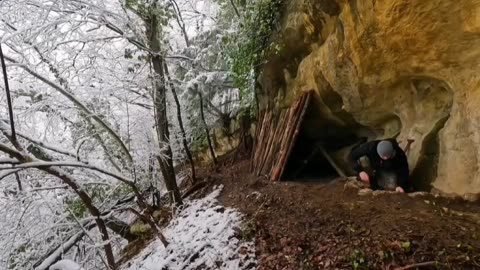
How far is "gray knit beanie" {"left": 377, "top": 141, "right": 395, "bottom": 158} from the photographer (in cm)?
479

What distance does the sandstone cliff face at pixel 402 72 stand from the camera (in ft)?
12.7

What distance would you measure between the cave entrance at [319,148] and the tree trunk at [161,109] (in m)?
2.14

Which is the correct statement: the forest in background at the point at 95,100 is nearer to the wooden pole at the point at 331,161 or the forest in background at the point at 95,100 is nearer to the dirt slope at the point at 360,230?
the dirt slope at the point at 360,230

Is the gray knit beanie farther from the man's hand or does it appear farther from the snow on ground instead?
the snow on ground

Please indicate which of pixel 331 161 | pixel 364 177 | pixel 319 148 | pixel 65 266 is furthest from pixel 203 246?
pixel 319 148

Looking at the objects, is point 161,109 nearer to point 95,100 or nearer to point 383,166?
point 95,100

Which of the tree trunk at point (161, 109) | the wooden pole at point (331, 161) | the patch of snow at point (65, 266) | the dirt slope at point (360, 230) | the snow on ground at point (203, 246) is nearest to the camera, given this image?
the dirt slope at point (360, 230)

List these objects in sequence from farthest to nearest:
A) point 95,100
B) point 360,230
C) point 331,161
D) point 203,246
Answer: point 331,161 → point 95,100 → point 203,246 → point 360,230

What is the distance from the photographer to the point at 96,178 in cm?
549

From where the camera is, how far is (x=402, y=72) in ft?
15.6

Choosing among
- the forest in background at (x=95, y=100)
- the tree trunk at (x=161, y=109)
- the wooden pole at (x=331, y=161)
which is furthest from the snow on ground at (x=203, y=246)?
the wooden pole at (x=331, y=161)

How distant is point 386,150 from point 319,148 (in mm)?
2620

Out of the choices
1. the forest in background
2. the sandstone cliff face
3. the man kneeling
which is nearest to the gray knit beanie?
the man kneeling

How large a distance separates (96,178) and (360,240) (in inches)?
160
